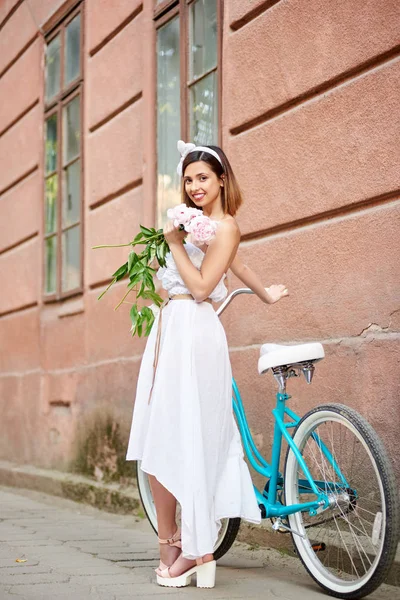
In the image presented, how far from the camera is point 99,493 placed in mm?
6695

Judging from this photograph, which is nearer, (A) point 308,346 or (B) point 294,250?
(A) point 308,346

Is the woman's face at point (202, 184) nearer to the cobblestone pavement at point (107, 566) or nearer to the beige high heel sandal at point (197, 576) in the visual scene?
the beige high heel sandal at point (197, 576)

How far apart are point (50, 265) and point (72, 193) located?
0.76 metres

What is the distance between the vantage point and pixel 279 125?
5.07 m

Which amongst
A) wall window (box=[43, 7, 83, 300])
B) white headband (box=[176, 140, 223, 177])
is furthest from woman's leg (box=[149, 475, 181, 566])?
wall window (box=[43, 7, 83, 300])

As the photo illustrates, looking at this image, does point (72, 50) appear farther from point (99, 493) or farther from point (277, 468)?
point (277, 468)

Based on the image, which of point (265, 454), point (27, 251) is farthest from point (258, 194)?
point (27, 251)

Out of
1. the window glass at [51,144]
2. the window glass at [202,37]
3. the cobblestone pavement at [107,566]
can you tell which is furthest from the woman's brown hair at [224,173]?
the window glass at [51,144]

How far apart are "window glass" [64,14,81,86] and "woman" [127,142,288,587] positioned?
442 centimetres

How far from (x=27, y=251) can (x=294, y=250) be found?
179 inches

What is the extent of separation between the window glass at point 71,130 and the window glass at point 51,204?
302 millimetres

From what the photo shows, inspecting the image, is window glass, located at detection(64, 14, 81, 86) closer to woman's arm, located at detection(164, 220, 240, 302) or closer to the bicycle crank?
woman's arm, located at detection(164, 220, 240, 302)

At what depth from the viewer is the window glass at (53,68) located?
8.49 meters

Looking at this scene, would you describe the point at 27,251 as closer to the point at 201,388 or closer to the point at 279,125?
→ the point at 279,125
